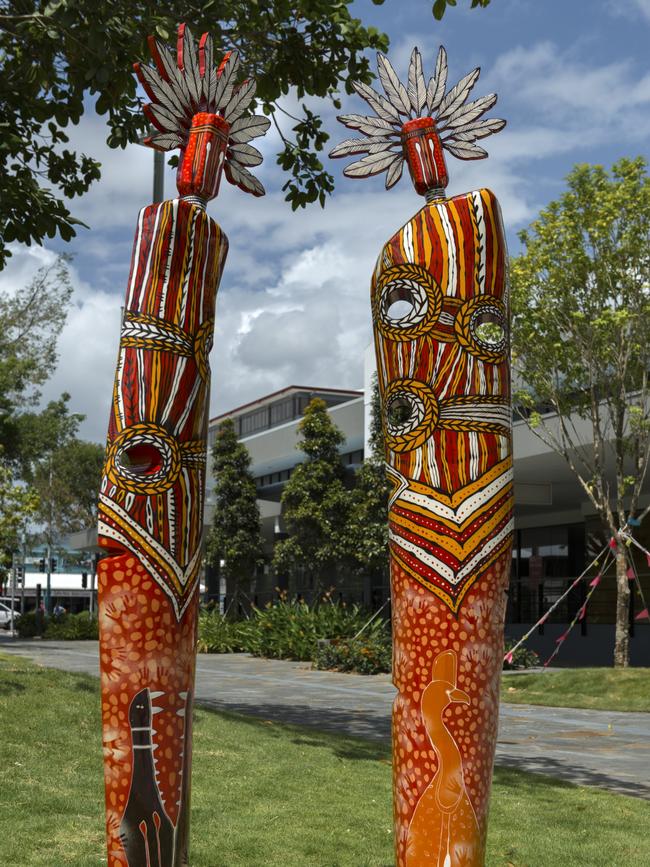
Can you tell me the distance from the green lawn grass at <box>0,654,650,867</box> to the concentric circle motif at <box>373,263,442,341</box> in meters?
3.32

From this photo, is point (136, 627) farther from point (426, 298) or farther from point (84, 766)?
point (84, 766)

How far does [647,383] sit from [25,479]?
23.1 meters

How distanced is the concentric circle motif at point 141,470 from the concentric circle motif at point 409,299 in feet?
3.05

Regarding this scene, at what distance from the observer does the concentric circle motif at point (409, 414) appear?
3.64 m

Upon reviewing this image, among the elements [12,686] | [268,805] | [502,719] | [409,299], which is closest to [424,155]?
[409,299]

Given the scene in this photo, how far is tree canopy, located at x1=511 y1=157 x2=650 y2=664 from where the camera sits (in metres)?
15.1

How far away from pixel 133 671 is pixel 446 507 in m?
1.25

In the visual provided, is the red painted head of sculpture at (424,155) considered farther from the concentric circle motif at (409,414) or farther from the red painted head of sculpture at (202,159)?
the concentric circle motif at (409,414)

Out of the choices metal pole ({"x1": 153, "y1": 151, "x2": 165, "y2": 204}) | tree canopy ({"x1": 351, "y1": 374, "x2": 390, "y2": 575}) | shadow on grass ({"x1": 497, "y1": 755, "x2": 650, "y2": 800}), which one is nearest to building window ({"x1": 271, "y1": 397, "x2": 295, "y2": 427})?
tree canopy ({"x1": 351, "y1": 374, "x2": 390, "y2": 575})

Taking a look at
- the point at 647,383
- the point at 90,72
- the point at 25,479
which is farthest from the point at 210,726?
the point at 25,479

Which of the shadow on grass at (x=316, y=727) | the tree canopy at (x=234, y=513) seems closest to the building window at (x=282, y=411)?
the tree canopy at (x=234, y=513)

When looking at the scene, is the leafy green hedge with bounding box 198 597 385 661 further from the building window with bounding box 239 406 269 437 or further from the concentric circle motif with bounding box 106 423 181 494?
the concentric circle motif with bounding box 106 423 181 494

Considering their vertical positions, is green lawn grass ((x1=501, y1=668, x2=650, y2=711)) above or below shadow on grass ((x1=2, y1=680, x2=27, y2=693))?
below

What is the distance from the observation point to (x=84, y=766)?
7.54m
